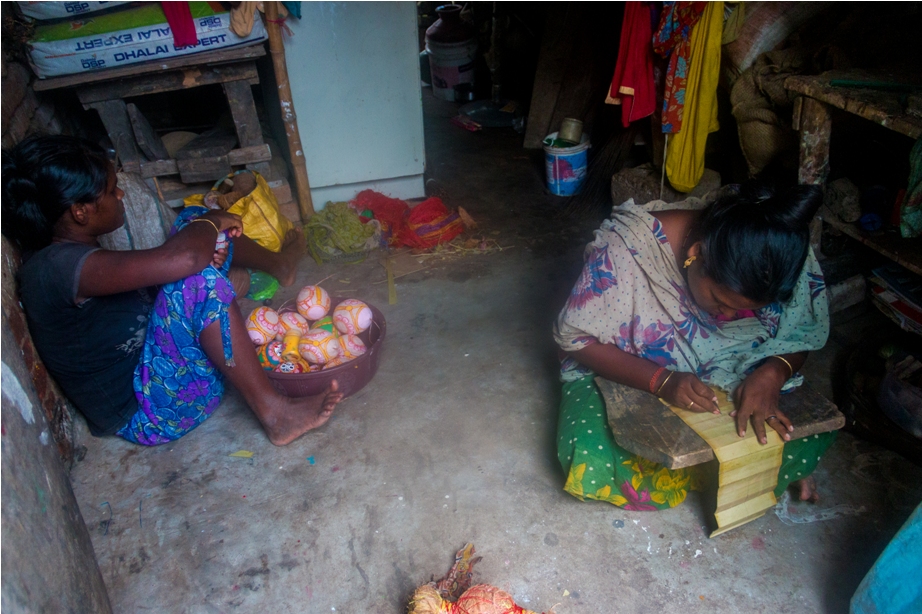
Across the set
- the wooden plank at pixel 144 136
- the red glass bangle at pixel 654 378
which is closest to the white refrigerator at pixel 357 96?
the wooden plank at pixel 144 136

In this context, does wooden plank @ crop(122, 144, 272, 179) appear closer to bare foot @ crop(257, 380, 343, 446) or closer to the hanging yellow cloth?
bare foot @ crop(257, 380, 343, 446)

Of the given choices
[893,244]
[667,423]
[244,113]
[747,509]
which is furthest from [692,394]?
[244,113]

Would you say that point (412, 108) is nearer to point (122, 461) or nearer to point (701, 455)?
point (122, 461)

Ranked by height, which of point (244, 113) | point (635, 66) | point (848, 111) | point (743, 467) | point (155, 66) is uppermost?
point (848, 111)

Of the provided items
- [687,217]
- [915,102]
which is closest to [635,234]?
[687,217]

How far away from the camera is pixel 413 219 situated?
3996mm

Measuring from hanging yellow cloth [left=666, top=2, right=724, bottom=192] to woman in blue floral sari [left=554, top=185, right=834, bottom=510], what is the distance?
155 centimetres

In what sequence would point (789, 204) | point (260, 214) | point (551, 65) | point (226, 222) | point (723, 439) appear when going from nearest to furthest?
point (789, 204) < point (723, 439) < point (226, 222) < point (260, 214) < point (551, 65)

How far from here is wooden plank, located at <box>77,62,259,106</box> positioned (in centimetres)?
332

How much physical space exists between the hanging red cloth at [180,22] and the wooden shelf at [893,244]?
3.22m

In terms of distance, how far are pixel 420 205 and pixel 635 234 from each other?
2.31 meters

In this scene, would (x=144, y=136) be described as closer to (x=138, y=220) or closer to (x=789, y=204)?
(x=138, y=220)

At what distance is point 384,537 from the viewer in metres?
2.10

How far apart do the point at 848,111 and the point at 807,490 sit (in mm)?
1508
